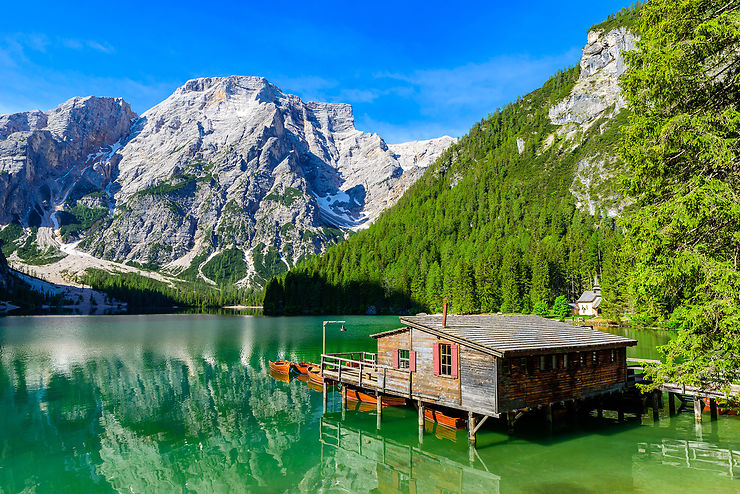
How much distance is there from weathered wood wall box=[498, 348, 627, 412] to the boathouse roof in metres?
0.82

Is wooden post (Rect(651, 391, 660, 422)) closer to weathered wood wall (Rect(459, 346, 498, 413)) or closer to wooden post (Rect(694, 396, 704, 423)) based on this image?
wooden post (Rect(694, 396, 704, 423))

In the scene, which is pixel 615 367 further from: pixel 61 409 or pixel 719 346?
pixel 61 409

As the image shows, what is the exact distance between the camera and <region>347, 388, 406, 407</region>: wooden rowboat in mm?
35812

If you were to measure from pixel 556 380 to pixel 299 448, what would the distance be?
1640cm

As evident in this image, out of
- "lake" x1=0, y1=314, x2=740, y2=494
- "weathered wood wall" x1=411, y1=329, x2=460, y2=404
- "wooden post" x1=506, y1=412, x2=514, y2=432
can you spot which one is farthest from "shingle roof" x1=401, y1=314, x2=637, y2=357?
"lake" x1=0, y1=314, x2=740, y2=494

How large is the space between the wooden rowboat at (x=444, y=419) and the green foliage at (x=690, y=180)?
14.7 meters

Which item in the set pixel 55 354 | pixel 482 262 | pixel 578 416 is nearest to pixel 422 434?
pixel 578 416

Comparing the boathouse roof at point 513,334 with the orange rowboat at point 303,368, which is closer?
the boathouse roof at point 513,334

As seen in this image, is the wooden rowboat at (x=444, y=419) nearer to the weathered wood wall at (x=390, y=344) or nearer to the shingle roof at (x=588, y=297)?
the weathered wood wall at (x=390, y=344)

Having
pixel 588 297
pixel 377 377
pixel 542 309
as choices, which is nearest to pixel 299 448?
pixel 377 377

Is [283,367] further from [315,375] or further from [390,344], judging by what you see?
[390,344]

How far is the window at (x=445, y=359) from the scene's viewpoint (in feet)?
91.2

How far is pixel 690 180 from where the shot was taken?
16.5 meters

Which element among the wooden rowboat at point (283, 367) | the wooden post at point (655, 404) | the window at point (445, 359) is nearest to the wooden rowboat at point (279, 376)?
the wooden rowboat at point (283, 367)
